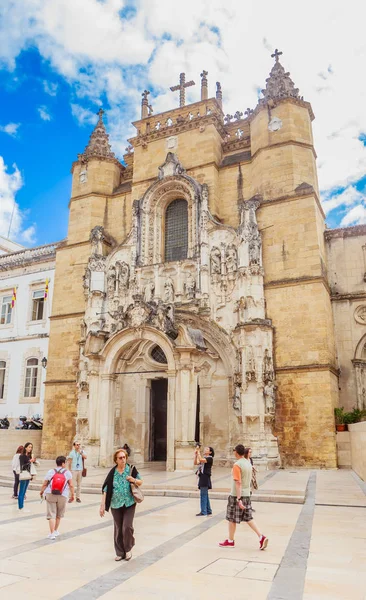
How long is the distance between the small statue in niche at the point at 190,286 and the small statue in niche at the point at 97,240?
16.1ft

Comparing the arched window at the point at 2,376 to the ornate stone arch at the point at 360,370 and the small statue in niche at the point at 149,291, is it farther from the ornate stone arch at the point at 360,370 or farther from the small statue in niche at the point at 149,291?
the ornate stone arch at the point at 360,370

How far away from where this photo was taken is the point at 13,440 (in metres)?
22.8

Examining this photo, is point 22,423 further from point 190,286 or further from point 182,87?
point 182,87

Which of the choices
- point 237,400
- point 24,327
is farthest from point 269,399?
point 24,327

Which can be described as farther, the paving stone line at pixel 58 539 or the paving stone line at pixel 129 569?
the paving stone line at pixel 58 539

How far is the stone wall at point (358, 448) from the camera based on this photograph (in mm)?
14564

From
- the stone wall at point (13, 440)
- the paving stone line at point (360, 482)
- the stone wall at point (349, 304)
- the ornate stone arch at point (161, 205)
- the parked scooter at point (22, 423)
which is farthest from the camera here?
the parked scooter at point (22, 423)

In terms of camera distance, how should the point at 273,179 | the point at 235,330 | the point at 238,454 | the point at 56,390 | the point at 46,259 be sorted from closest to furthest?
1. the point at 238,454
2. the point at 235,330
3. the point at 273,179
4. the point at 56,390
5. the point at 46,259

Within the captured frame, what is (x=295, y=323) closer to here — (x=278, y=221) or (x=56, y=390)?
(x=278, y=221)

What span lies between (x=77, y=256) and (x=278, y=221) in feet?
34.4

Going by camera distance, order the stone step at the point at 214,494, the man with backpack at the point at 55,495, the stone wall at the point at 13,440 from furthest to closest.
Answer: the stone wall at the point at 13,440 → the stone step at the point at 214,494 → the man with backpack at the point at 55,495

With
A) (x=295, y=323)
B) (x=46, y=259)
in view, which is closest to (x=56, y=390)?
(x=46, y=259)

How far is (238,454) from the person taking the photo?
7586mm

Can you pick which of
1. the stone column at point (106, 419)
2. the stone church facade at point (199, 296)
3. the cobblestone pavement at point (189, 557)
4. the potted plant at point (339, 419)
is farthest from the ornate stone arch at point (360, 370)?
the stone column at point (106, 419)
